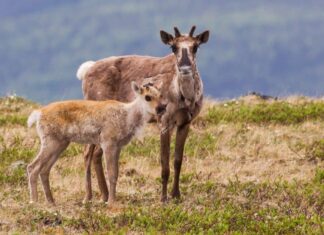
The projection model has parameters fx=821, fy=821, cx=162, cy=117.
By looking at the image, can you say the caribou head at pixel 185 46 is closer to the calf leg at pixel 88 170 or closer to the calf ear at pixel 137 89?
the calf ear at pixel 137 89

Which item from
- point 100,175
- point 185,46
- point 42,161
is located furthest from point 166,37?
point 42,161

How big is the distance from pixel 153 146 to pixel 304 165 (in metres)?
3.77

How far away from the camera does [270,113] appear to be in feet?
70.7

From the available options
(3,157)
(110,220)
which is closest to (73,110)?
(110,220)

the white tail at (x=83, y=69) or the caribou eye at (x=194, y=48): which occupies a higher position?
the white tail at (x=83, y=69)

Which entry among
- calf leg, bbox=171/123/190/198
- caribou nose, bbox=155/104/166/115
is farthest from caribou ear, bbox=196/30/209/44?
calf leg, bbox=171/123/190/198

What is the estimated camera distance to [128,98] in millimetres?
15945

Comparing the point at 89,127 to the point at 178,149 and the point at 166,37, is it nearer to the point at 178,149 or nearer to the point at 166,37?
the point at 178,149

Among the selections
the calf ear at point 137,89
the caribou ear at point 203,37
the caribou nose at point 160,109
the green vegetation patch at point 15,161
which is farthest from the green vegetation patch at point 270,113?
the calf ear at point 137,89

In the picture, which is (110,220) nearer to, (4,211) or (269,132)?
(4,211)

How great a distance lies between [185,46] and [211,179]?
3.55 metres

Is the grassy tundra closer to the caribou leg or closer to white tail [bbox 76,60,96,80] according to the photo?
the caribou leg

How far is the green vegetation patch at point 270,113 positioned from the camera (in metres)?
21.2

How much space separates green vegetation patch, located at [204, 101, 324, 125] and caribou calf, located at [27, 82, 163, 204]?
779 cm
